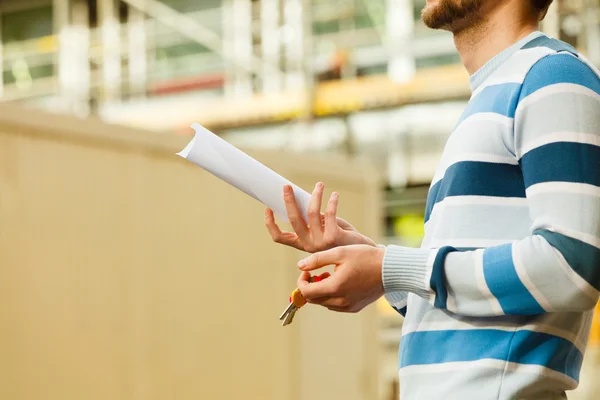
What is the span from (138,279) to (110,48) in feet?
31.0

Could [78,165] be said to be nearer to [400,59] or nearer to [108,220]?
[108,220]

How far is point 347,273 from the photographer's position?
1.16m

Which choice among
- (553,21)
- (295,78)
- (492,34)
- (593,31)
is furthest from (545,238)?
(295,78)

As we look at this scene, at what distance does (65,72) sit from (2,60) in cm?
163

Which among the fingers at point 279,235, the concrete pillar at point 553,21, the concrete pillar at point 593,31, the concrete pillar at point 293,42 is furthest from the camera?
the concrete pillar at point 293,42

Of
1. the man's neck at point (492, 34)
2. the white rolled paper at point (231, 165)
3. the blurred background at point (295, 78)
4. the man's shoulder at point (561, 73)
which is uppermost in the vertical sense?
the blurred background at point (295, 78)

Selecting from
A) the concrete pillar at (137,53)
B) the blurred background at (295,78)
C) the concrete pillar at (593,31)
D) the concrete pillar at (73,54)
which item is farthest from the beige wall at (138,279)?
the concrete pillar at (137,53)

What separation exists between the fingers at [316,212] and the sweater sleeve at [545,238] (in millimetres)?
127

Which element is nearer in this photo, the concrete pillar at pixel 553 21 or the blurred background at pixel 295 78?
the concrete pillar at pixel 553 21

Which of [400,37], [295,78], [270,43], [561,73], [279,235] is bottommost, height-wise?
[279,235]

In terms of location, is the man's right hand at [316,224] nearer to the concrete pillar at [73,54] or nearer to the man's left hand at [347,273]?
the man's left hand at [347,273]

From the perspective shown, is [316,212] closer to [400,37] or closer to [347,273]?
[347,273]

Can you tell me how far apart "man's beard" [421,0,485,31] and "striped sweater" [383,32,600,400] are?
0.42 feet

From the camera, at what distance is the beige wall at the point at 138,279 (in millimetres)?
3523
